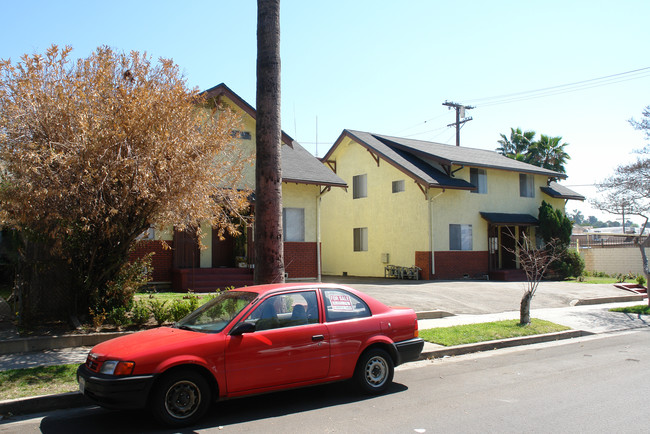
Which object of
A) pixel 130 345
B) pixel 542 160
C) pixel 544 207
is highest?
pixel 542 160

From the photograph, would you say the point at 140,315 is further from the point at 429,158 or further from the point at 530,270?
the point at 429,158

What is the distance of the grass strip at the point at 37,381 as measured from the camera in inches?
255

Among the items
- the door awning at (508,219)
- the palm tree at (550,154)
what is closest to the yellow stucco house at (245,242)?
the door awning at (508,219)

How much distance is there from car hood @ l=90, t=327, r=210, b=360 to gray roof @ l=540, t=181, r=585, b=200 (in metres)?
25.9

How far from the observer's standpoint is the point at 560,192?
28703mm

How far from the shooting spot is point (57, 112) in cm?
894

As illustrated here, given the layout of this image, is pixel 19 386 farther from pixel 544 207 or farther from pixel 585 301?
pixel 544 207

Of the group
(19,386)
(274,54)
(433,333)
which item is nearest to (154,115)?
(274,54)

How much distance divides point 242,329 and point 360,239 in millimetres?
21798

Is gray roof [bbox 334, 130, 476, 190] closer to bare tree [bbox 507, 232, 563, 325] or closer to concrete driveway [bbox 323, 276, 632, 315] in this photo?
concrete driveway [bbox 323, 276, 632, 315]

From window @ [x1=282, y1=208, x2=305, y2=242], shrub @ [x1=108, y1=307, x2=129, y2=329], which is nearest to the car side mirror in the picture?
shrub @ [x1=108, y1=307, x2=129, y2=329]

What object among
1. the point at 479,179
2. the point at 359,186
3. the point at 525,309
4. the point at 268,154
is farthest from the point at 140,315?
the point at 479,179

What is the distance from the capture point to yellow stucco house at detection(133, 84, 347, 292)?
55.8 ft

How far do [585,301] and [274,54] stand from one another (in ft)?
44.4
